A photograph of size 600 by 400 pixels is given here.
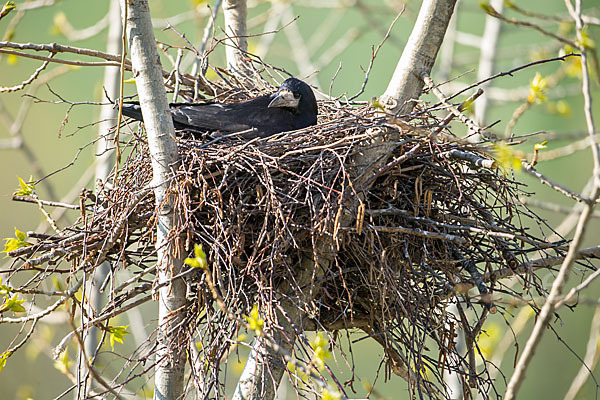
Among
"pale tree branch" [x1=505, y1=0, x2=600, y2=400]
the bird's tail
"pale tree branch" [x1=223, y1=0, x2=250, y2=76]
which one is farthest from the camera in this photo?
"pale tree branch" [x1=223, y1=0, x2=250, y2=76]

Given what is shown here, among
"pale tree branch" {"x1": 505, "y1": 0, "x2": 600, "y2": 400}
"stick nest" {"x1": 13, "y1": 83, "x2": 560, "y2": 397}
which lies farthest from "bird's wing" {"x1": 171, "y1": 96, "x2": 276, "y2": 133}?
"pale tree branch" {"x1": 505, "y1": 0, "x2": 600, "y2": 400}

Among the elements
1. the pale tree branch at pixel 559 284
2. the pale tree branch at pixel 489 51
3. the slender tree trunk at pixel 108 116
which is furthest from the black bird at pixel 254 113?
the pale tree branch at pixel 489 51

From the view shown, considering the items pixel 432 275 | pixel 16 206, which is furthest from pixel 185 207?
pixel 16 206

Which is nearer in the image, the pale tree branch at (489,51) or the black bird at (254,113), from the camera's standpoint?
the black bird at (254,113)

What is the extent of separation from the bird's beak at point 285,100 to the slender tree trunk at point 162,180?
1020mm

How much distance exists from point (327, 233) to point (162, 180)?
0.67m

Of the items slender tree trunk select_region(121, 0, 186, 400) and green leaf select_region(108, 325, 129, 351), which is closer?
slender tree trunk select_region(121, 0, 186, 400)

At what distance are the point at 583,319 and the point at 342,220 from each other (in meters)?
5.89

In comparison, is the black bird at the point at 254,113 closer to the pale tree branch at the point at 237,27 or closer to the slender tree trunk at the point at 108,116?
the pale tree branch at the point at 237,27

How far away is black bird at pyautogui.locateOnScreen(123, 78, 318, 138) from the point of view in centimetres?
315

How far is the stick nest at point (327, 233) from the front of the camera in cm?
241

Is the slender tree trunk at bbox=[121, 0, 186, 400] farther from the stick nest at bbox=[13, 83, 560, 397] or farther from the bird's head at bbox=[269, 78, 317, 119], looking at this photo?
the bird's head at bbox=[269, 78, 317, 119]

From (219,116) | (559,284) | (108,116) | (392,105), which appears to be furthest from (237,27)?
(559,284)

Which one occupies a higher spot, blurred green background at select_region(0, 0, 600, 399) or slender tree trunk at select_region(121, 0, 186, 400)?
blurred green background at select_region(0, 0, 600, 399)
